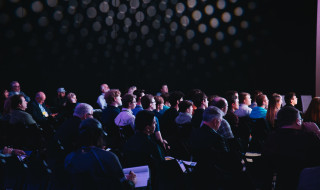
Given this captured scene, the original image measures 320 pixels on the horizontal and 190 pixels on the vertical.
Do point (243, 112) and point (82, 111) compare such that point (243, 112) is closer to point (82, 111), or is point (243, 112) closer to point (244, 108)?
point (244, 108)

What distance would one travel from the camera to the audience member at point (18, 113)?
4.36 metres

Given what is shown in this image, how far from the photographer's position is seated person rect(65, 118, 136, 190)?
222 cm

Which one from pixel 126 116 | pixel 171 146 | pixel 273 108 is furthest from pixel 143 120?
pixel 273 108

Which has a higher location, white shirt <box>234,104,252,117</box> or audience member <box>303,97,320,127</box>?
audience member <box>303,97,320,127</box>

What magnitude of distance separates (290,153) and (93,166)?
5.01ft

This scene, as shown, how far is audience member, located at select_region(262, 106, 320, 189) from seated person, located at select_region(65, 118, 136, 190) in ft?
3.84

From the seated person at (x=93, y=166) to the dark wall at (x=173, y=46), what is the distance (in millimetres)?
7908

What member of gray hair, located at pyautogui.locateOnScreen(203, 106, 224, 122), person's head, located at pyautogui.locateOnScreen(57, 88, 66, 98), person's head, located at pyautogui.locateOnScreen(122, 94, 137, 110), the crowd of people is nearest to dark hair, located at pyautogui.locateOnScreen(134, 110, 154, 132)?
the crowd of people

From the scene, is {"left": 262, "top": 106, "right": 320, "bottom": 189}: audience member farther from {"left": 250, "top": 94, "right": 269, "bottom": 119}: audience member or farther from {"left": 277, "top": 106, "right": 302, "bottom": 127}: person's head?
{"left": 250, "top": 94, "right": 269, "bottom": 119}: audience member

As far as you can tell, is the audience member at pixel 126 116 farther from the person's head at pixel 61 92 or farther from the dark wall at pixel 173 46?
the dark wall at pixel 173 46

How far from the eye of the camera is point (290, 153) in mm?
2873

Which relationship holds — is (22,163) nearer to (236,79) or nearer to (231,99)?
(231,99)

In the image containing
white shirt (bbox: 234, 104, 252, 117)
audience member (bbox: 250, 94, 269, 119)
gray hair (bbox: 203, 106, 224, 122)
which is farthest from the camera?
white shirt (bbox: 234, 104, 252, 117)

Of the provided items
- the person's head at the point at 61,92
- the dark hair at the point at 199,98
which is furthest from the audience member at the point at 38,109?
the dark hair at the point at 199,98
